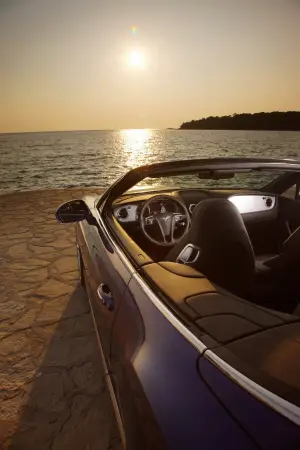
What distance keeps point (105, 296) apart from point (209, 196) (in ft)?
7.38

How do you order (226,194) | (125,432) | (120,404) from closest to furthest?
(125,432), (120,404), (226,194)

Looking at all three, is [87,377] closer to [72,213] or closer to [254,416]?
[72,213]

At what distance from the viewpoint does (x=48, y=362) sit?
271 centimetres

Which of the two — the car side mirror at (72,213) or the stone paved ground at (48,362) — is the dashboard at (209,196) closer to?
the car side mirror at (72,213)

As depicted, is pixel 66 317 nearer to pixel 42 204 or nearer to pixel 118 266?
pixel 118 266

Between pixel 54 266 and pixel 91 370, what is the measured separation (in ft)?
8.05

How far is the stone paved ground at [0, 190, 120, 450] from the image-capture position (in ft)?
6.73

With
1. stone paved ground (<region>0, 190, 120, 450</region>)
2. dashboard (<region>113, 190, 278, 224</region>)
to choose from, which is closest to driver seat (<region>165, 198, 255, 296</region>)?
stone paved ground (<region>0, 190, 120, 450</region>)

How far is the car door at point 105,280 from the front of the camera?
1.68 metres

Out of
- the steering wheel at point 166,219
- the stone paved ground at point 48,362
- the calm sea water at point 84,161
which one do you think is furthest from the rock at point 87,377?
the calm sea water at point 84,161

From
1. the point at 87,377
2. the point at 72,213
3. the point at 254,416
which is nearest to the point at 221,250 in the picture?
the point at 254,416

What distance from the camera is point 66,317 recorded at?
3385mm

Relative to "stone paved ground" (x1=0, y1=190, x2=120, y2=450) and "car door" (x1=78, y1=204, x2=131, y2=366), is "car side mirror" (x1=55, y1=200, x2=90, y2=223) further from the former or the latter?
"stone paved ground" (x1=0, y1=190, x2=120, y2=450)

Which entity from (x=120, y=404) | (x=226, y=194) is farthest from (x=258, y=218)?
(x=120, y=404)
